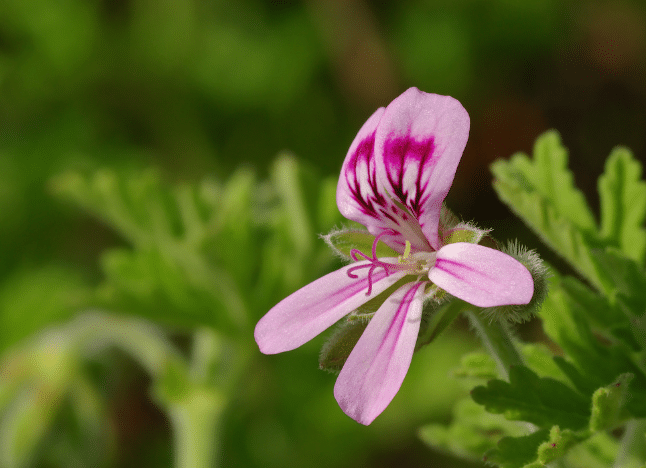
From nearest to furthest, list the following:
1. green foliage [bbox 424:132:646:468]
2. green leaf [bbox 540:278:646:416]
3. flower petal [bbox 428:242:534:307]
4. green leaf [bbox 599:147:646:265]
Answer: flower petal [bbox 428:242:534:307]
green foliage [bbox 424:132:646:468]
green leaf [bbox 540:278:646:416]
green leaf [bbox 599:147:646:265]

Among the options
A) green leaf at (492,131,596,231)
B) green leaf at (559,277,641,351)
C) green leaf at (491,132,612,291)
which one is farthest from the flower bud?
green leaf at (492,131,596,231)

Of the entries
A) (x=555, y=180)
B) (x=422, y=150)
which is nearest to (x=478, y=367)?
(x=422, y=150)

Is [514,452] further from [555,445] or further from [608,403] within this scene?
[608,403]

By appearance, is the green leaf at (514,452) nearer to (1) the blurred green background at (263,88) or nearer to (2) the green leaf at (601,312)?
(2) the green leaf at (601,312)

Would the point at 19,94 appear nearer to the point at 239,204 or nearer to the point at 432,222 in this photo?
the point at 239,204

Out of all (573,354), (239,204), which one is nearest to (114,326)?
(239,204)

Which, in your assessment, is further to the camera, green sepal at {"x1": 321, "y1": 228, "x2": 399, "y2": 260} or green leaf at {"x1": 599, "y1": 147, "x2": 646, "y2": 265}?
green leaf at {"x1": 599, "y1": 147, "x2": 646, "y2": 265}

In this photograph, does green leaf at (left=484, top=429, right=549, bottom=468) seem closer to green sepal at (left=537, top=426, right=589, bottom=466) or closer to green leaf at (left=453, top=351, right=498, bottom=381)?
green sepal at (left=537, top=426, right=589, bottom=466)
